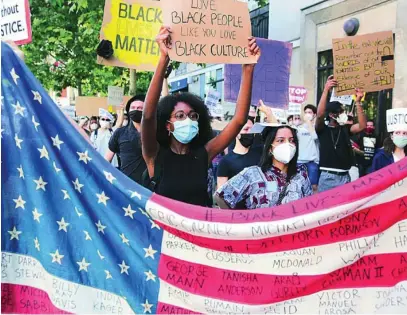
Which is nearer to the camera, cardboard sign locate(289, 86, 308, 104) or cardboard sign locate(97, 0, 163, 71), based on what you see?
cardboard sign locate(97, 0, 163, 71)

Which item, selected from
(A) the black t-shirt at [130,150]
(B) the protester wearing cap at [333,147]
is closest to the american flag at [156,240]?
(A) the black t-shirt at [130,150]

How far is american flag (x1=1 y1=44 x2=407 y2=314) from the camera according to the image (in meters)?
2.71

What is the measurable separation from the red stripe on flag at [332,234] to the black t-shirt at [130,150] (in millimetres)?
2433

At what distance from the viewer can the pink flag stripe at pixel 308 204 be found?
9.07ft

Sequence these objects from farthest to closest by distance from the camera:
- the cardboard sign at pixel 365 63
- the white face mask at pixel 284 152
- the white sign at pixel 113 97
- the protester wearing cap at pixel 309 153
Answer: the white sign at pixel 113 97 → the protester wearing cap at pixel 309 153 → the cardboard sign at pixel 365 63 → the white face mask at pixel 284 152

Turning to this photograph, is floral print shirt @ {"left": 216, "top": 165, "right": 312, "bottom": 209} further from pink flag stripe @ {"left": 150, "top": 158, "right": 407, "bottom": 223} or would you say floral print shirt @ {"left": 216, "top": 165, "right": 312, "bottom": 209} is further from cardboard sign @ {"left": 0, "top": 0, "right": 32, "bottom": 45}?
cardboard sign @ {"left": 0, "top": 0, "right": 32, "bottom": 45}

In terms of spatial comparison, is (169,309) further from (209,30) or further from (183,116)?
(209,30)

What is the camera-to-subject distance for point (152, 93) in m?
3.43

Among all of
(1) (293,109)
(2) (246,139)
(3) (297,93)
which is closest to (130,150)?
(2) (246,139)

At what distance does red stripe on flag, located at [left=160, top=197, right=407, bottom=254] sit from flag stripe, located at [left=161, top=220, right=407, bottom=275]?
0.06 feet

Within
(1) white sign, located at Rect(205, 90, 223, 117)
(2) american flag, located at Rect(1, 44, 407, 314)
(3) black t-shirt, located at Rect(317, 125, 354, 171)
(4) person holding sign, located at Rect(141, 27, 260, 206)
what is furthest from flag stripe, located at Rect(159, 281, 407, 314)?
(1) white sign, located at Rect(205, 90, 223, 117)

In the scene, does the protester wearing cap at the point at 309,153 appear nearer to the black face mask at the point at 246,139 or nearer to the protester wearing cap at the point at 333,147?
the protester wearing cap at the point at 333,147

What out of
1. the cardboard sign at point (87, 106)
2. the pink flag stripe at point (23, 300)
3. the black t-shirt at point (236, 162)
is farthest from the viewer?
the cardboard sign at point (87, 106)

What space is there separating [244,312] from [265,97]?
15.9 feet
